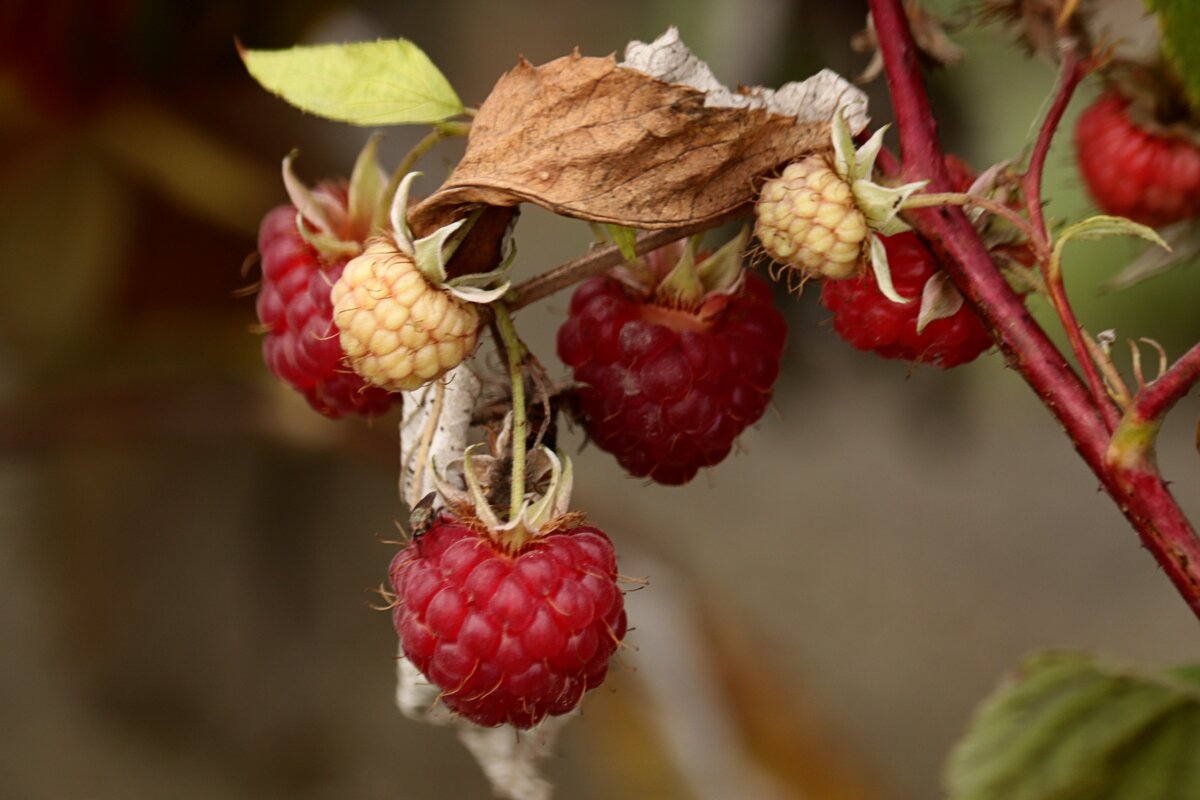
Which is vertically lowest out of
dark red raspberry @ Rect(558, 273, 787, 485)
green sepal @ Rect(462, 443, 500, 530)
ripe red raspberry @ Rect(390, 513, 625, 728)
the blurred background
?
the blurred background

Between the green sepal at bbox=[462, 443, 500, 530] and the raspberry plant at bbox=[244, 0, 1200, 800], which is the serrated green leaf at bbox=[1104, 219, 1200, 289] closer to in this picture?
the raspberry plant at bbox=[244, 0, 1200, 800]

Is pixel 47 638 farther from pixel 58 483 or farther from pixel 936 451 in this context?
pixel 936 451

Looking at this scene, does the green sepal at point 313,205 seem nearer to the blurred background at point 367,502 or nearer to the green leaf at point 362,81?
the green leaf at point 362,81

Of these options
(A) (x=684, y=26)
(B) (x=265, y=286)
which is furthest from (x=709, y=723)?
(B) (x=265, y=286)

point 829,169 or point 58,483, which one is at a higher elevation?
point 829,169

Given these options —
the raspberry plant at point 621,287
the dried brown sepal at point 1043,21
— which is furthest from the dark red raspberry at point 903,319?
the dried brown sepal at point 1043,21

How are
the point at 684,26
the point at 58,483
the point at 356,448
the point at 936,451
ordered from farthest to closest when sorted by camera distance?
the point at 936,451 → the point at 58,483 → the point at 356,448 → the point at 684,26

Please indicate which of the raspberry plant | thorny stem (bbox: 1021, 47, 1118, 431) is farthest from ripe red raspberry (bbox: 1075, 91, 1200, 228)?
thorny stem (bbox: 1021, 47, 1118, 431)
